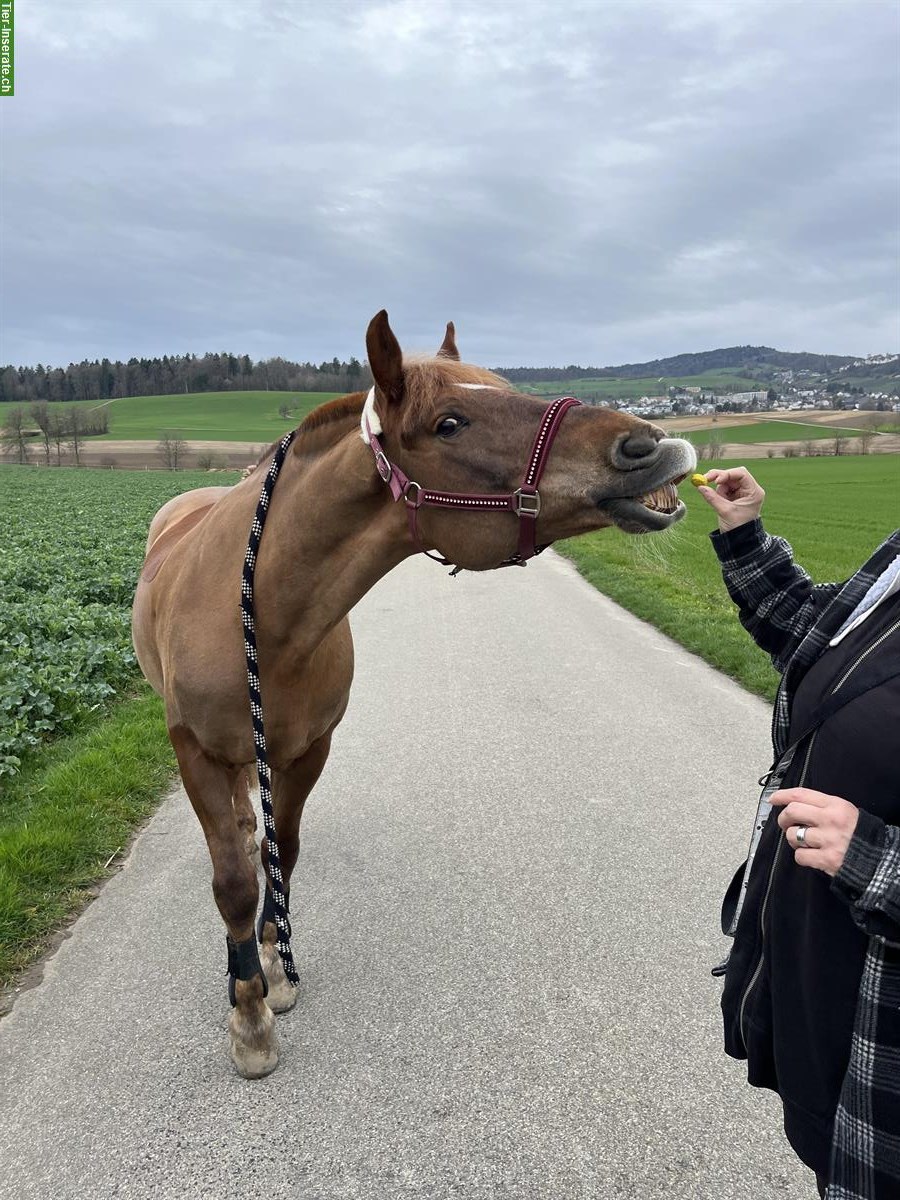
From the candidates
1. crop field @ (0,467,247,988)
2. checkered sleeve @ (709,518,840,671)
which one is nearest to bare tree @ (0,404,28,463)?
crop field @ (0,467,247,988)

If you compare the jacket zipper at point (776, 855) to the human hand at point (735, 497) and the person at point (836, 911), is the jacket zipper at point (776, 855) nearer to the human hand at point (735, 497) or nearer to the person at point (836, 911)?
the person at point (836, 911)

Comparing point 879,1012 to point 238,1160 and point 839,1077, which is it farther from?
point 238,1160

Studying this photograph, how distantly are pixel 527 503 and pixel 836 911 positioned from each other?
3.70 ft

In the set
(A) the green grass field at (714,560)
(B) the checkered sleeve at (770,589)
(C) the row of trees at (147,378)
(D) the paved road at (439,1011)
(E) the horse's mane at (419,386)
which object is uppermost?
(C) the row of trees at (147,378)

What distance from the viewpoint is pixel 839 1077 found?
4.95 ft

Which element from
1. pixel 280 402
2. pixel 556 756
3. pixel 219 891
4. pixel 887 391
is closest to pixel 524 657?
pixel 556 756

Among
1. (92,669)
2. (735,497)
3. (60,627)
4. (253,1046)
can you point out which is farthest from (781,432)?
(253,1046)

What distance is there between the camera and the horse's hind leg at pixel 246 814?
408cm

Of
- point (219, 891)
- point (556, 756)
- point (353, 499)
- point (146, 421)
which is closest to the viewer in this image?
point (353, 499)

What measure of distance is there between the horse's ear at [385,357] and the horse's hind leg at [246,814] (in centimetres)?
274

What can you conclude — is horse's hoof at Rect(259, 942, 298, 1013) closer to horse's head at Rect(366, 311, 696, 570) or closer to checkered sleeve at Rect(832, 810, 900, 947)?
horse's head at Rect(366, 311, 696, 570)

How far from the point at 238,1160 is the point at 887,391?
582 ft

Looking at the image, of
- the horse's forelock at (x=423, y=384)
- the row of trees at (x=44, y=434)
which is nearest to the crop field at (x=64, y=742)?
the horse's forelock at (x=423, y=384)

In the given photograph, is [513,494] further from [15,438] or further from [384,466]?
[15,438]
